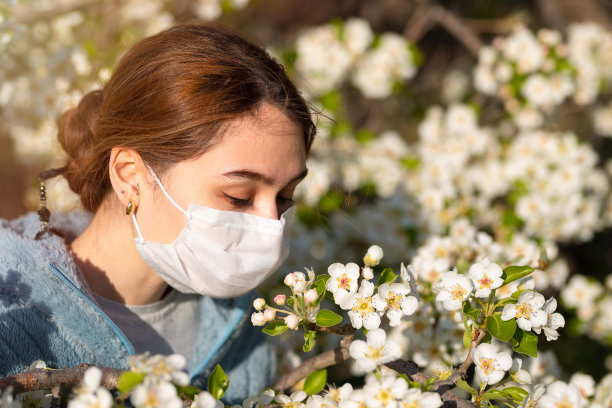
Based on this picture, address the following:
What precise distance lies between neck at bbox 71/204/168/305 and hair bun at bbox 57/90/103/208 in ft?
0.42

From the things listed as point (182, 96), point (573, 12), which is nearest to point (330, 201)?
point (182, 96)

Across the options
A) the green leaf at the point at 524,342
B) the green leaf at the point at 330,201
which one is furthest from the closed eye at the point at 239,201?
the green leaf at the point at 330,201

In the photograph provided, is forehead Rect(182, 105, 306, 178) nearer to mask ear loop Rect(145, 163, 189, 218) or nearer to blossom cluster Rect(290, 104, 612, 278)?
mask ear loop Rect(145, 163, 189, 218)

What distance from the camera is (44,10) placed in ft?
10.4

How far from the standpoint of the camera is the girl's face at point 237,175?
1.50 meters

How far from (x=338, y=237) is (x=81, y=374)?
185 cm

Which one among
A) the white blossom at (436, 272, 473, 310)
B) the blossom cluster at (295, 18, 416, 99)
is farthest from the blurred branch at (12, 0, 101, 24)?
the white blossom at (436, 272, 473, 310)

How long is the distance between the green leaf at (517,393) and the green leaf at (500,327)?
116 millimetres

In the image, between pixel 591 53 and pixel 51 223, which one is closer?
pixel 51 223

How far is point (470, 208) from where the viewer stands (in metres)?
2.98

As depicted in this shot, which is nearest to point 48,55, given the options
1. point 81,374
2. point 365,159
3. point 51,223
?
point 51,223

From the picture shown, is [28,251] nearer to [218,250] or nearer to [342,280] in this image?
[218,250]

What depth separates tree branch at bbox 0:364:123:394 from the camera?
113 cm

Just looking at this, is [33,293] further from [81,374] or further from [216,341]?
[216,341]
